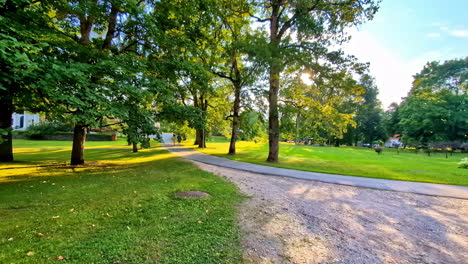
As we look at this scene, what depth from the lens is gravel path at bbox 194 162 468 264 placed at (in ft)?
10.7

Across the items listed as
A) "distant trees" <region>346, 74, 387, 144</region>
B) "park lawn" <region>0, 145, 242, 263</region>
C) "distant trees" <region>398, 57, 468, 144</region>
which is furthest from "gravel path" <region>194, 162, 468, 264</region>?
"distant trees" <region>346, 74, 387, 144</region>

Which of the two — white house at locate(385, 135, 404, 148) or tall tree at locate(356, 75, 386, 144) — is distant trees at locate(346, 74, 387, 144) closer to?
tall tree at locate(356, 75, 386, 144)

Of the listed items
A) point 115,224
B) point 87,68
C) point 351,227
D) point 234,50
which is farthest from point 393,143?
point 115,224

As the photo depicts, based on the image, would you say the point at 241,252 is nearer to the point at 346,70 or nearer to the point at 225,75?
the point at 346,70

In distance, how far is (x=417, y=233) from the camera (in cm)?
414

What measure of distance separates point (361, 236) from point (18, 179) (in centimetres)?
1116

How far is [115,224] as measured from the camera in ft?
13.1

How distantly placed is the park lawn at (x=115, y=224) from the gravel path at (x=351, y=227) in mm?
553

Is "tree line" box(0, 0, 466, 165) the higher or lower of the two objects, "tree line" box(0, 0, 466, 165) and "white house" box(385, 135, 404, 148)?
the higher

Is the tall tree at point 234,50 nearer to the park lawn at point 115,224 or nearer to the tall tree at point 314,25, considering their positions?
the tall tree at point 314,25

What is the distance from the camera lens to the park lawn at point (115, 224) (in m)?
2.96

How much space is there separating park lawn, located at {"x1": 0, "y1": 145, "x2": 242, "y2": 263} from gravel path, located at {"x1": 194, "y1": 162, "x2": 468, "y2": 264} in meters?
0.55

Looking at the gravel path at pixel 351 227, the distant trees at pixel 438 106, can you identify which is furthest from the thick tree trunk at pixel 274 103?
the distant trees at pixel 438 106

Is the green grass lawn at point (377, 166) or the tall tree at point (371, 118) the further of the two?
the tall tree at point (371, 118)
